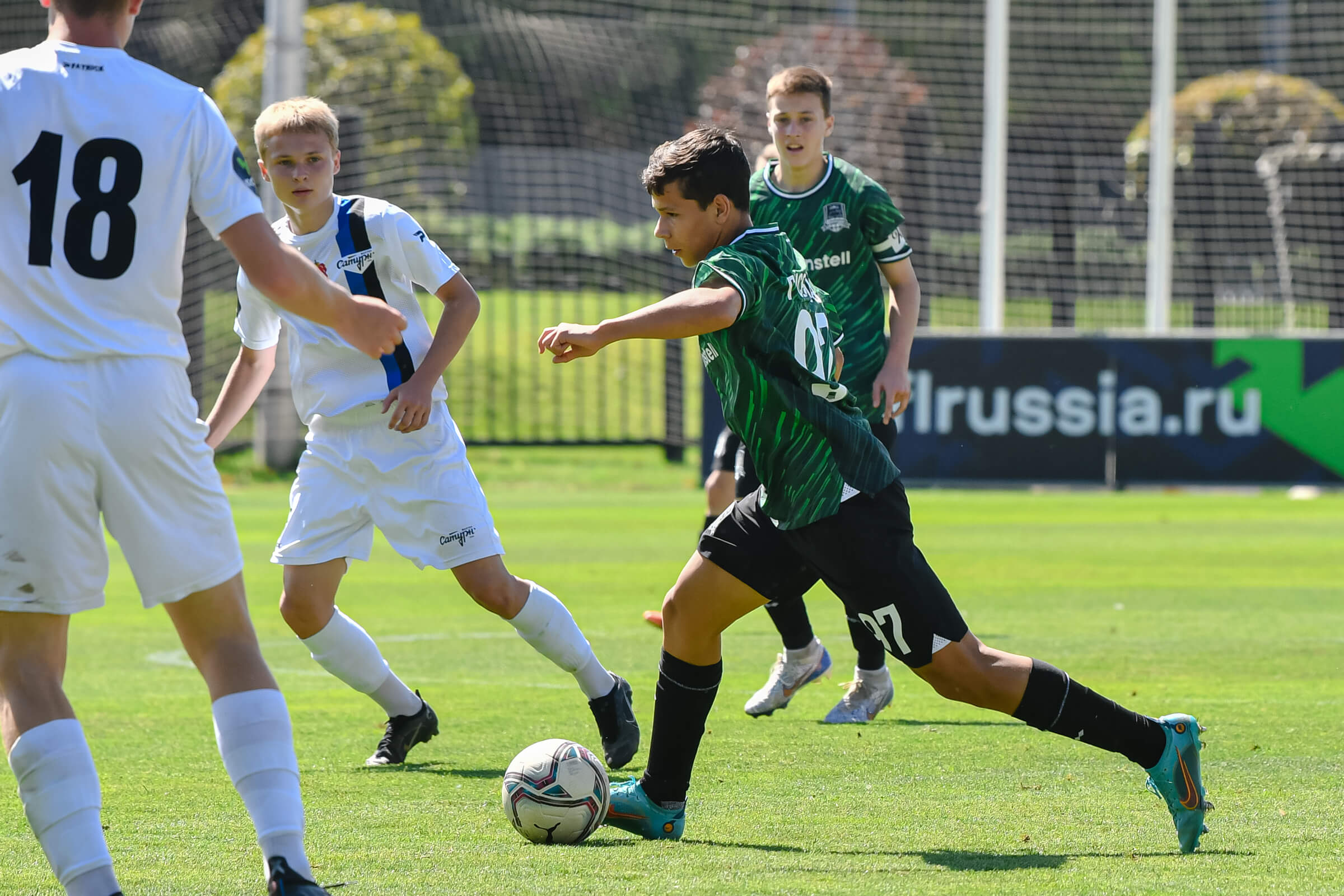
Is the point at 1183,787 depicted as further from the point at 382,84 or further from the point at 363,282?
the point at 382,84

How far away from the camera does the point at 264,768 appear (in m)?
3.29

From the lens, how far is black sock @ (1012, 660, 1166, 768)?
412cm

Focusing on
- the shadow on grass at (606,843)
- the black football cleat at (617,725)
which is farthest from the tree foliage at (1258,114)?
the shadow on grass at (606,843)

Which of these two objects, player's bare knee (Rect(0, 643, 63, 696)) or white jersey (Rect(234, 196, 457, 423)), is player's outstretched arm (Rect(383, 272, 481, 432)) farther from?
player's bare knee (Rect(0, 643, 63, 696))

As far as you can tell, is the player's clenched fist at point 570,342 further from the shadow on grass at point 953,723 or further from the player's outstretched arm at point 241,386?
the shadow on grass at point 953,723

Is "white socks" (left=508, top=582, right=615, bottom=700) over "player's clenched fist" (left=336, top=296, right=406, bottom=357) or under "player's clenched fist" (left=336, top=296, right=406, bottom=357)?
under

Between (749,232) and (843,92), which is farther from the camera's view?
(843,92)

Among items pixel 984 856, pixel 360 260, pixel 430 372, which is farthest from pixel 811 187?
pixel 984 856

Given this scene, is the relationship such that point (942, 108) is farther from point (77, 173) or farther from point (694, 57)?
point (77, 173)

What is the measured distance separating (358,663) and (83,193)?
8.26ft

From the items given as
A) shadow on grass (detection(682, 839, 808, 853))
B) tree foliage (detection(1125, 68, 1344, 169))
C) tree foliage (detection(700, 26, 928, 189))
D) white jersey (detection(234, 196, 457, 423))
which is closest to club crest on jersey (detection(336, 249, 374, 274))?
white jersey (detection(234, 196, 457, 423))

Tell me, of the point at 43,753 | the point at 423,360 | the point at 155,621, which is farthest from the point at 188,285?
the point at 43,753

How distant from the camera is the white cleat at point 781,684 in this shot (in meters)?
6.23

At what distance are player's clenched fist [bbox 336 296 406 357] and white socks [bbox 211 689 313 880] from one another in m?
0.75
